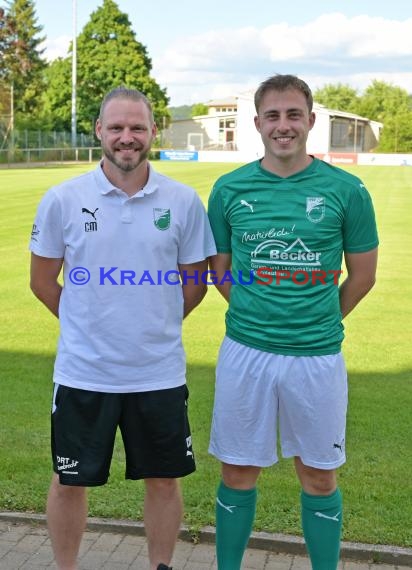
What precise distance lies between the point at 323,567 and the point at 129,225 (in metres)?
1.69

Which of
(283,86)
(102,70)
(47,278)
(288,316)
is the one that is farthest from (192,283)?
(102,70)

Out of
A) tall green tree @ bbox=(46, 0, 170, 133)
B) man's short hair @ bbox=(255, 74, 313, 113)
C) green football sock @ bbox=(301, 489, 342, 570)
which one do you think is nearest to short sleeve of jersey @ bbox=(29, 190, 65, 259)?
man's short hair @ bbox=(255, 74, 313, 113)

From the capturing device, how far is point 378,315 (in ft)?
30.2

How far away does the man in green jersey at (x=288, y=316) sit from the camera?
10.3ft

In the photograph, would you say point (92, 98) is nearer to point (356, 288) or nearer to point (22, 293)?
point (22, 293)

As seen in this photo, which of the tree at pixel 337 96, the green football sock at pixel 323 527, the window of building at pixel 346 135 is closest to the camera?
the green football sock at pixel 323 527

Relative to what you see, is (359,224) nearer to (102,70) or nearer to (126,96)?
(126,96)

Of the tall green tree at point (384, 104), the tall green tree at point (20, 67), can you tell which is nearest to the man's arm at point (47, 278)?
the tall green tree at point (20, 67)

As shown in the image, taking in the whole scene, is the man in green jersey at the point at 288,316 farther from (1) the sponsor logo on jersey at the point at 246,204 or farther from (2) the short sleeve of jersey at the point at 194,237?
(2) the short sleeve of jersey at the point at 194,237

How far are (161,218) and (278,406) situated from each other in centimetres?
95

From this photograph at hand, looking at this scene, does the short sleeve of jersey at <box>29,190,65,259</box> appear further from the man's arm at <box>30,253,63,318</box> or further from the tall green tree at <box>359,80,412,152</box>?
the tall green tree at <box>359,80,412,152</box>

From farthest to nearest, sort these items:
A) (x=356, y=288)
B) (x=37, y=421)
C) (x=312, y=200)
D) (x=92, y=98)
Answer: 1. (x=92, y=98)
2. (x=37, y=421)
3. (x=356, y=288)
4. (x=312, y=200)

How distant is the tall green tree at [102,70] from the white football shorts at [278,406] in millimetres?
64396

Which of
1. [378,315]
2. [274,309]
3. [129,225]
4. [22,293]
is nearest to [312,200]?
[274,309]
